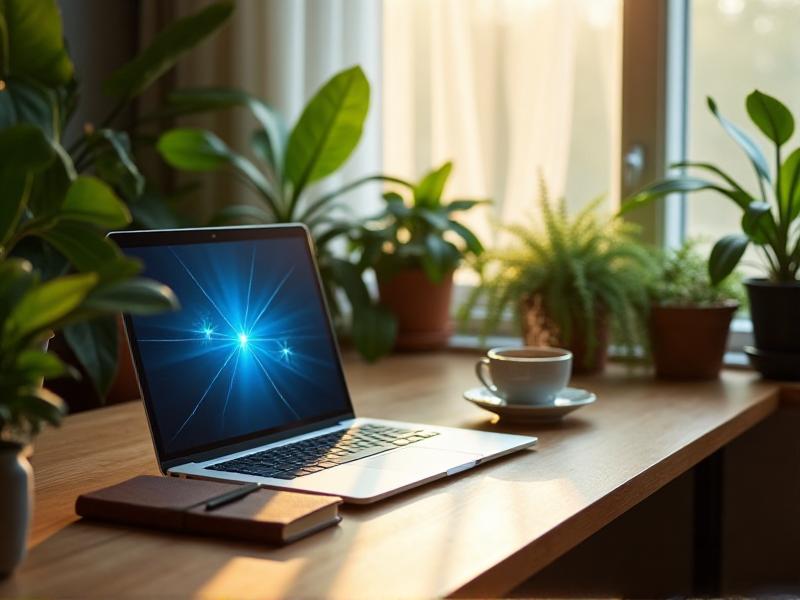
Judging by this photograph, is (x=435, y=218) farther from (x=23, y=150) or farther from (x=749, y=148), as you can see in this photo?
(x=23, y=150)

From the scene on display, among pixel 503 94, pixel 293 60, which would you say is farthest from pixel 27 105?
pixel 503 94

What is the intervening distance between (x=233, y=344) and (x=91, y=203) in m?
0.30

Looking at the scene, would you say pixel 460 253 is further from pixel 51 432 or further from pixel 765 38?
pixel 51 432

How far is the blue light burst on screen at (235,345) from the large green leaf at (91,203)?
0.18 meters

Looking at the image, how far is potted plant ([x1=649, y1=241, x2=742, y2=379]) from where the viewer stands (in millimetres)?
1872

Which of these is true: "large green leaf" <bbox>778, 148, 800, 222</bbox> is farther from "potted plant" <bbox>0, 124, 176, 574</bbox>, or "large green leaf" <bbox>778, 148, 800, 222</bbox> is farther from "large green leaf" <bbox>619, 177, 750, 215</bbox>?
"potted plant" <bbox>0, 124, 176, 574</bbox>

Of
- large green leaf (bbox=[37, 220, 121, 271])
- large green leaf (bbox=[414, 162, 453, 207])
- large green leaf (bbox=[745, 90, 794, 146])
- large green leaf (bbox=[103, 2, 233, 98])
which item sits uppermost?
large green leaf (bbox=[103, 2, 233, 98])

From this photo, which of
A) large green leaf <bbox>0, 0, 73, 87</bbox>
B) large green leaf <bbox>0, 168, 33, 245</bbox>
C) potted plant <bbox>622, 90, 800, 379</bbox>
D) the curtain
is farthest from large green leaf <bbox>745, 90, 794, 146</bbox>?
large green leaf <bbox>0, 168, 33, 245</bbox>

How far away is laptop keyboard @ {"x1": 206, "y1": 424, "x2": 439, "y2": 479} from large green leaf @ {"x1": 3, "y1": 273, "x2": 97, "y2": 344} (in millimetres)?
360

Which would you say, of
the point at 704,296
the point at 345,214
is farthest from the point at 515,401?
the point at 345,214

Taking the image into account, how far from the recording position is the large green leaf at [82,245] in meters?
1.07

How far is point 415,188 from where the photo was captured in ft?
7.20

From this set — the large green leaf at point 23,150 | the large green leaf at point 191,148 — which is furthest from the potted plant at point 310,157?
the large green leaf at point 23,150

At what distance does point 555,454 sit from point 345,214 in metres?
1.18
